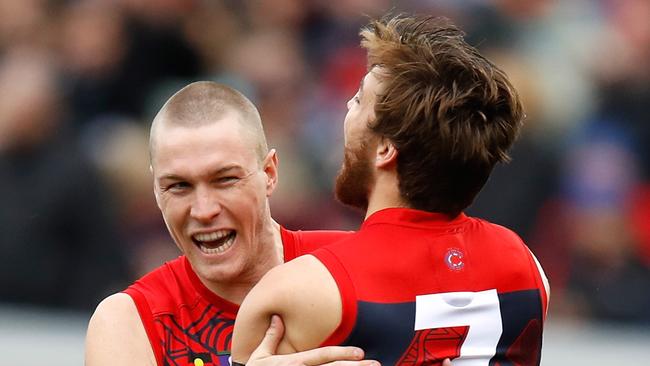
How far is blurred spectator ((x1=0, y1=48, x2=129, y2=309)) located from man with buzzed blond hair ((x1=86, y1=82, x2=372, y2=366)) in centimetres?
317

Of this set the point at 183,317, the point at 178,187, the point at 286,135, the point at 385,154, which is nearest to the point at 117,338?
the point at 183,317

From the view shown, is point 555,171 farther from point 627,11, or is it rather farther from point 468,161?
point 468,161

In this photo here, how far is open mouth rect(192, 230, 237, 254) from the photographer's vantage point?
173 inches

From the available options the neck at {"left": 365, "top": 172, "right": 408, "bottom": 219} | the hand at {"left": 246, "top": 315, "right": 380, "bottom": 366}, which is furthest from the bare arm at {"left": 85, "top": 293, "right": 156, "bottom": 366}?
the neck at {"left": 365, "top": 172, "right": 408, "bottom": 219}

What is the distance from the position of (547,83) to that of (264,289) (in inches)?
205

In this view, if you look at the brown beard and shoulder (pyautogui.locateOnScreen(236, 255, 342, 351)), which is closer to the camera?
shoulder (pyautogui.locateOnScreen(236, 255, 342, 351))

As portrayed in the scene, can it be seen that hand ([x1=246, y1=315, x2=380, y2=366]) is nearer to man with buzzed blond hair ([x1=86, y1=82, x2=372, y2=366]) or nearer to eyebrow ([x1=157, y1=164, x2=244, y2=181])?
man with buzzed blond hair ([x1=86, y1=82, x2=372, y2=366])

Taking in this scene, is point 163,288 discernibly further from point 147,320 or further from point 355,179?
point 355,179

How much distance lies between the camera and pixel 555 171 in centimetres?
803

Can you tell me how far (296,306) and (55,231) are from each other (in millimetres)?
4272

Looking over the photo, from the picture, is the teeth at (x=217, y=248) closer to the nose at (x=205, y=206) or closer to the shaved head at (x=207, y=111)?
the nose at (x=205, y=206)

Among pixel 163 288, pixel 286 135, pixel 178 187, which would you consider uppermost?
pixel 286 135

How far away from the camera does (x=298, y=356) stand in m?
3.71

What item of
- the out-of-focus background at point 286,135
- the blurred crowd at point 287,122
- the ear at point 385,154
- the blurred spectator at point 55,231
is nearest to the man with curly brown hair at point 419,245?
the ear at point 385,154
